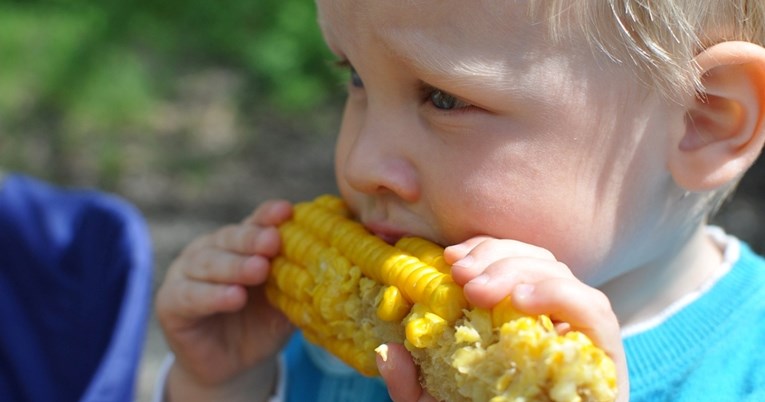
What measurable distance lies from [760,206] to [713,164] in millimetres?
3077

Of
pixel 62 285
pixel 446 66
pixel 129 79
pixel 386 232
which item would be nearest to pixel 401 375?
pixel 386 232

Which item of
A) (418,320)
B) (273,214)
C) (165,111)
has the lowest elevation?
(165,111)

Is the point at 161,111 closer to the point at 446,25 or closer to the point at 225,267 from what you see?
the point at 225,267

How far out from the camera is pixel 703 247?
75.9 inches

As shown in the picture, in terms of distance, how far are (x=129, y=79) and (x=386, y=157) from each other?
3.86 m

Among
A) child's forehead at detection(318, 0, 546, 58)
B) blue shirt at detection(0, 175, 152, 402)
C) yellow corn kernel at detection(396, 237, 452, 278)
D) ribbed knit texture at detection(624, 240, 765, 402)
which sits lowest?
blue shirt at detection(0, 175, 152, 402)

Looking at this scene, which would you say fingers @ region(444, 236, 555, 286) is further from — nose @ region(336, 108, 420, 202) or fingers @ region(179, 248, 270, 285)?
fingers @ region(179, 248, 270, 285)

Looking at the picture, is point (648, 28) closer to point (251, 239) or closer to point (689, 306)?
point (689, 306)

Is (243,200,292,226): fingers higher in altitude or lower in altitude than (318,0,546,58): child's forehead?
lower

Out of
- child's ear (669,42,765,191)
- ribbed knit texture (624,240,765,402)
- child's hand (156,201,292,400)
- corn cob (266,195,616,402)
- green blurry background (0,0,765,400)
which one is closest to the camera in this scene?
corn cob (266,195,616,402)

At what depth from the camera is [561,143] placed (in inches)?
59.2

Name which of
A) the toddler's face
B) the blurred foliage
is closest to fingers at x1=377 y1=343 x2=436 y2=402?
the toddler's face

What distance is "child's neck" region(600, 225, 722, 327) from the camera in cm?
180

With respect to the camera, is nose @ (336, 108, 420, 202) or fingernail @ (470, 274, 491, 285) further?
nose @ (336, 108, 420, 202)
